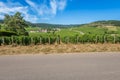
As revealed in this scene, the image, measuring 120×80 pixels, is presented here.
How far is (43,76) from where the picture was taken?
549 centimetres

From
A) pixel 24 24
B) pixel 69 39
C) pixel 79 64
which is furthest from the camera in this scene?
pixel 24 24

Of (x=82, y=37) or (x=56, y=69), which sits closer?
(x=56, y=69)

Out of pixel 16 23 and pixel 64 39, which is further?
pixel 16 23

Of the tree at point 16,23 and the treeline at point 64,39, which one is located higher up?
the tree at point 16,23

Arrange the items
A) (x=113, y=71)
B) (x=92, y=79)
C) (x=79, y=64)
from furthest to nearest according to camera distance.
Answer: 1. (x=79, y=64)
2. (x=113, y=71)
3. (x=92, y=79)

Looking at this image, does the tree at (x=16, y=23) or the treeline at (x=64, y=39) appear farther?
the tree at (x=16, y=23)

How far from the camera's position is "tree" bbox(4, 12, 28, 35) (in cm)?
5934

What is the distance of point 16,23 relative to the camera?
60.3 meters

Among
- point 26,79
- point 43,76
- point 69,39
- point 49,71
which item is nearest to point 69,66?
point 49,71

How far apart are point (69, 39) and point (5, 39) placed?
6.88m

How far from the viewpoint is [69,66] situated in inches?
268

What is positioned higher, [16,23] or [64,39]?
[16,23]

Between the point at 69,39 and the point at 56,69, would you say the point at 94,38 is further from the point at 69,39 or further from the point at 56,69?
the point at 56,69

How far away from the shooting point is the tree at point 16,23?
5934cm
